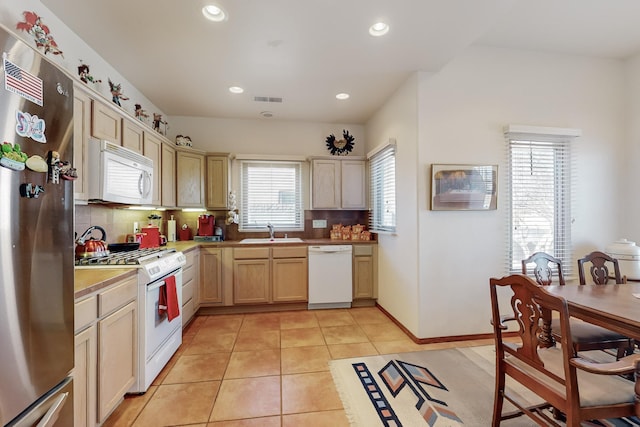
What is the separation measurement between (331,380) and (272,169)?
3.07 m

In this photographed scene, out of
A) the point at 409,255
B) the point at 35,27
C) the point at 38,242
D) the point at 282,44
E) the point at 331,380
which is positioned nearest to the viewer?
the point at 38,242

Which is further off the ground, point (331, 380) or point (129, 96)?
point (129, 96)

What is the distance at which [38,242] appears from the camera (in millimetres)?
1017

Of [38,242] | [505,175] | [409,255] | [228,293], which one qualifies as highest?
[505,175]

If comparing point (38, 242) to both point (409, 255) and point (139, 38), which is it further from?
point (409, 255)

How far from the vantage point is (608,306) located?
1.48 meters

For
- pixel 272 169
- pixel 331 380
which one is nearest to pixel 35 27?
pixel 272 169

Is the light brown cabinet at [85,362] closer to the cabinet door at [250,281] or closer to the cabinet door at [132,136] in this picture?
the cabinet door at [132,136]

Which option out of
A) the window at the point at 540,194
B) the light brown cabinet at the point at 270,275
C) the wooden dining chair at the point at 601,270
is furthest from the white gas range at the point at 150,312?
the wooden dining chair at the point at 601,270

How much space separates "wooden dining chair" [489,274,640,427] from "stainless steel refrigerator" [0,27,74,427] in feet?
6.75

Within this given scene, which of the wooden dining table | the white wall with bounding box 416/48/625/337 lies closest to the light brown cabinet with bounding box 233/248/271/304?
the white wall with bounding box 416/48/625/337

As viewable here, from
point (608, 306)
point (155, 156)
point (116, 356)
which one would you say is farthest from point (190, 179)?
point (608, 306)

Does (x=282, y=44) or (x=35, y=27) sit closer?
(x=35, y=27)

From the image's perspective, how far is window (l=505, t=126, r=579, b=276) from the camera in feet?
9.32
